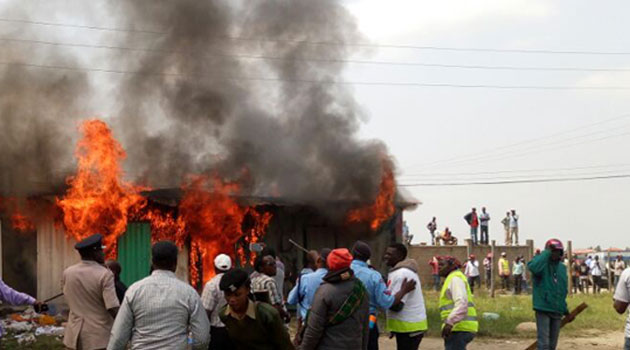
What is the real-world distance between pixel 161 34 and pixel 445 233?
15081 mm

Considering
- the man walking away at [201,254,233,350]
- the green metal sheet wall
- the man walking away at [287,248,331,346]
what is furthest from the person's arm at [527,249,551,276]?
the green metal sheet wall

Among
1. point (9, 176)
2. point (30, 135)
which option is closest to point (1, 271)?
point (9, 176)

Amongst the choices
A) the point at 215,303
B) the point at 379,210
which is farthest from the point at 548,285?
the point at 379,210

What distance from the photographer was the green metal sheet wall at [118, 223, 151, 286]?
1667cm

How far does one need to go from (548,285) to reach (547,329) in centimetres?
56

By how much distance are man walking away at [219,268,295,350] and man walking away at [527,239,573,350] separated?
17.3ft

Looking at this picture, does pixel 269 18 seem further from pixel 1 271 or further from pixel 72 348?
pixel 72 348

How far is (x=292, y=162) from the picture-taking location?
2008cm

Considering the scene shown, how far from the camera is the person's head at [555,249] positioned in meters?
9.20

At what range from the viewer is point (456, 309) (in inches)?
302

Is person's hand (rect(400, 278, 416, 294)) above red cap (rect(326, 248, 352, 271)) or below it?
below

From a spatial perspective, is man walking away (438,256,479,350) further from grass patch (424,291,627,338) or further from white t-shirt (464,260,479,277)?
white t-shirt (464,260,479,277)

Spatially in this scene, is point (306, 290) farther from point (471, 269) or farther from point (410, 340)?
point (471, 269)

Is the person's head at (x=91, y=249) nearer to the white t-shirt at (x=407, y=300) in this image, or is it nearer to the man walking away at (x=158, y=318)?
the man walking away at (x=158, y=318)
